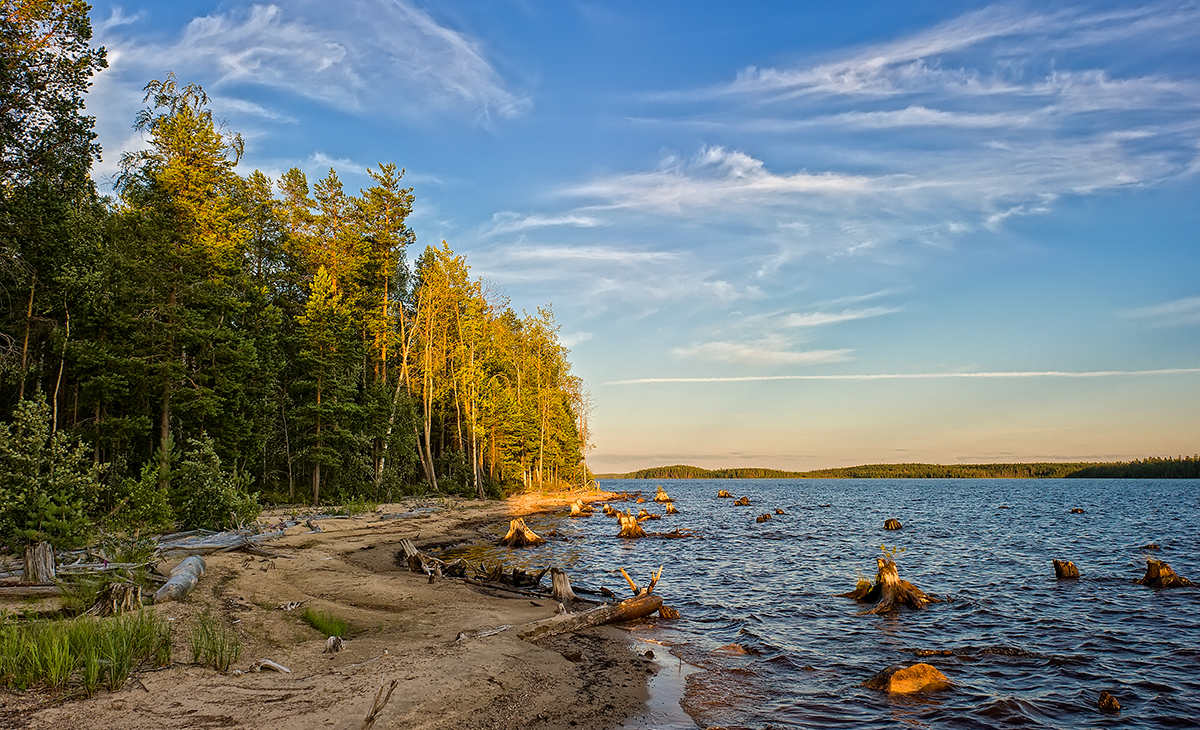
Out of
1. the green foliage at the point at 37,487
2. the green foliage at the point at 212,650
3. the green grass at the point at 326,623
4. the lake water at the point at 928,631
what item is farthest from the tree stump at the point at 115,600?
the lake water at the point at 928,631

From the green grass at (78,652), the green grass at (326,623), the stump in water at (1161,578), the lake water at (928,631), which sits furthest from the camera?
the stump in water at (1161,578)

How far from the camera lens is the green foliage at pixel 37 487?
43.9 ft

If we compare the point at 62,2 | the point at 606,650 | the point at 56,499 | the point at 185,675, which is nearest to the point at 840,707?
the point at 606,650

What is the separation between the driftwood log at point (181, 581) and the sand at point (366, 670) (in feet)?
0.79

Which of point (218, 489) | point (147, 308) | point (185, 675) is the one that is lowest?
point (185, 675)

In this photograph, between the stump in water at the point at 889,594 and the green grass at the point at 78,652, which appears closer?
the green grass at the point at 78,652

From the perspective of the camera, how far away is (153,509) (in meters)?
17.8

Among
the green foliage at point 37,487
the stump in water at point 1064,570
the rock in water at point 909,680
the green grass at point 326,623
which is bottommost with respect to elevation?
the stump in water at point 1064,570

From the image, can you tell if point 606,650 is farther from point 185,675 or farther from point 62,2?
point 62,2

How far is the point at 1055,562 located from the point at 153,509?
3091 cm

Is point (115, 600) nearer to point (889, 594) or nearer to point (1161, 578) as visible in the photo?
point (889, 594)

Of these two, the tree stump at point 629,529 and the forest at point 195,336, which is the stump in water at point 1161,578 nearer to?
the tree stump at point 629,529

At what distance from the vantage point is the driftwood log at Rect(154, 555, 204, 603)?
1150 centimetres

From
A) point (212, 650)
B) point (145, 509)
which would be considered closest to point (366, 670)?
point (212, 650)
